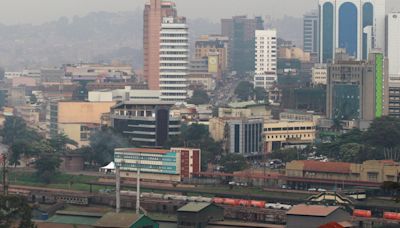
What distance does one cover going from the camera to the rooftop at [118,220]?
27.5 meters

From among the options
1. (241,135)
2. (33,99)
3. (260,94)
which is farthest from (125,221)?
(33,99)

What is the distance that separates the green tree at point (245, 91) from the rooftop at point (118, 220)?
3778 cm

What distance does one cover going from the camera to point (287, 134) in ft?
156

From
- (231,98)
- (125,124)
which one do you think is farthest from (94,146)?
(231,98)

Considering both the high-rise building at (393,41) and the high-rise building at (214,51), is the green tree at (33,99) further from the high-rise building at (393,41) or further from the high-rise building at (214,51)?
the high-rise building at (393,41)

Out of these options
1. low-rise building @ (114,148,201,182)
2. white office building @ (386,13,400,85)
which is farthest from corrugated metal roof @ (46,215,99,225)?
white office building @ (386,13,400,85)

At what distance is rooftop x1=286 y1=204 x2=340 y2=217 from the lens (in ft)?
94.6

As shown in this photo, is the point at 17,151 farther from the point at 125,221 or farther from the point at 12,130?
the point at 125,221

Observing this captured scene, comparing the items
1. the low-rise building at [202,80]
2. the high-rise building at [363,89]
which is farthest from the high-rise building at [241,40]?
the high-rise building at [363,89]

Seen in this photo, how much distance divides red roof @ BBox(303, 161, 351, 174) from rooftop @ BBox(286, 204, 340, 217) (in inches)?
314

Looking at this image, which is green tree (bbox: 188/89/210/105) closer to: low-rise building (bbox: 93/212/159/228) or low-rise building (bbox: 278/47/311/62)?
low-rise building (bbox: 278/47/311/62)

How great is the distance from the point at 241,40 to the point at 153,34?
954 inches

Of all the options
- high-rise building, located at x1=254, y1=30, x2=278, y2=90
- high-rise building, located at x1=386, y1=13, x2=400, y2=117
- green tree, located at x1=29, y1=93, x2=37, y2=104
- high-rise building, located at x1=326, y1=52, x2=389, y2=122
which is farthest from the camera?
high-rise building, located at x1=254, y1=30, x2=278, y2=90

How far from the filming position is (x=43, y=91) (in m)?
72.3
